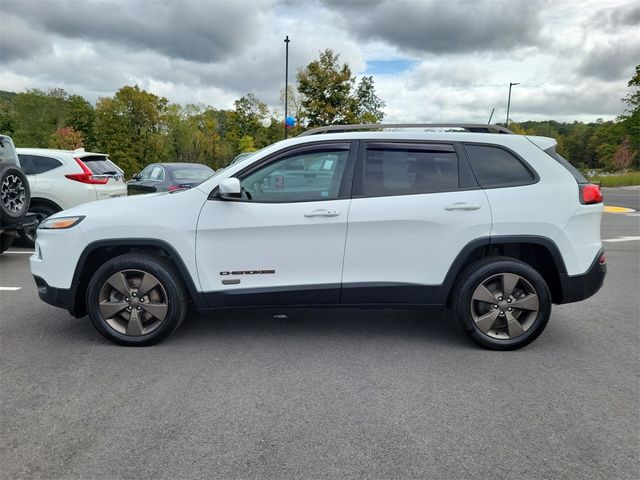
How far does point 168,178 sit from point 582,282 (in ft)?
30.4

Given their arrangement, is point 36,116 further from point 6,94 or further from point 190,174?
point 190,174

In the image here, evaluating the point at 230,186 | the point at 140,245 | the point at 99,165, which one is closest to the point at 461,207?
the point at 230,186

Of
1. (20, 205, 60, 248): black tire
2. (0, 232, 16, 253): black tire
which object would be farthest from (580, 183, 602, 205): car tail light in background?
(20, 205, 60, 248): black tire

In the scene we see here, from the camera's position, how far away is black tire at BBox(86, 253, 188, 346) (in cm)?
387

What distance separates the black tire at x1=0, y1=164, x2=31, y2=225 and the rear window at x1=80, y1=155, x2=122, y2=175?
2034 millimetres

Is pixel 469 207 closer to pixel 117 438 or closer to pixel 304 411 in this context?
pixel 304 411

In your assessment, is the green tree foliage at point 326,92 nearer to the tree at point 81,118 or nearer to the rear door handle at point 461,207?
the rear door handle at point 461,207

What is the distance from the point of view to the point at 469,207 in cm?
380

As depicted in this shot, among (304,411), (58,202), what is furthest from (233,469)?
(58,202)

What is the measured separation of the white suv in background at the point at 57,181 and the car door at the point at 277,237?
564 centimetres

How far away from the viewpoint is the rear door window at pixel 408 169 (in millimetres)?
3877

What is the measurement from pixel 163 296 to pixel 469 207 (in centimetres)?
262

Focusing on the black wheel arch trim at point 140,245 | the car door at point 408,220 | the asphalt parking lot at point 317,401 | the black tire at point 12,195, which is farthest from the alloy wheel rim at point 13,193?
the car door at point 408,220

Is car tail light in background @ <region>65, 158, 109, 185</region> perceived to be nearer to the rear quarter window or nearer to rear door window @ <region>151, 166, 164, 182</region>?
the rear quarter window
